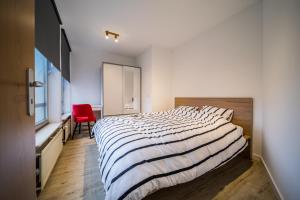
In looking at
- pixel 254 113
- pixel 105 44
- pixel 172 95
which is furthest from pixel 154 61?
pixel 254 113

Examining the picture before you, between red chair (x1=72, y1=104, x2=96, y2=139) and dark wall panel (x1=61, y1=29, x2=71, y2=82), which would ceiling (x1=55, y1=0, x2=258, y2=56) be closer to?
dark wall panel (x1=61, y1=29, x2=71, y2=82)

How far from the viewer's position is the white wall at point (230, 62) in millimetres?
2213

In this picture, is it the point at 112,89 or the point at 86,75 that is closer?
the point at 112,89

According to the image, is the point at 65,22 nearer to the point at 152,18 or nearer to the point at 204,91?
the point at 152,18

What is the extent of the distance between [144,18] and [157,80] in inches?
68.4

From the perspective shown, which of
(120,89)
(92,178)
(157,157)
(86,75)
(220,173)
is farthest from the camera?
(86,75)

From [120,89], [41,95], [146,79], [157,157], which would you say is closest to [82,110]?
[120,89]

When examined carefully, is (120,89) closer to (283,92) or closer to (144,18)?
(144,18)

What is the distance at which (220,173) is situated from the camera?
186 cm

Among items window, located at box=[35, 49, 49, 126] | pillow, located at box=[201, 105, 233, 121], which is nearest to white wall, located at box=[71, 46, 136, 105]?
window, located at box=[35, 49, 49, 126]

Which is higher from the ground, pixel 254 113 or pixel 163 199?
pixel 254 113

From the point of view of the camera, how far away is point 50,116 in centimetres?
257

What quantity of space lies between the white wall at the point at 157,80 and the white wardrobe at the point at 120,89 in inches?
13.4

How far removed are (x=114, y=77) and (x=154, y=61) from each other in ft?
4.37
